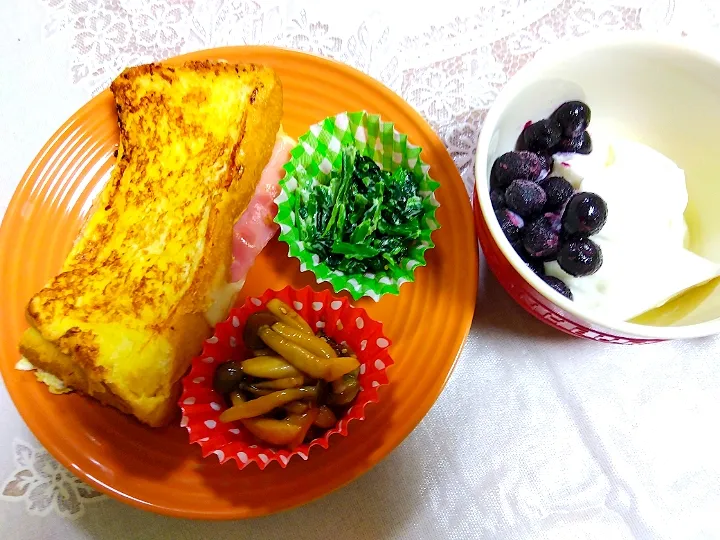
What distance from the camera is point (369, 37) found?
144cm

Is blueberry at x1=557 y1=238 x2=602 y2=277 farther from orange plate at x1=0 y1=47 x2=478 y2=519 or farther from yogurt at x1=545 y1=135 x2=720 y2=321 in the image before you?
orange plate at x1=0 y1=47 x2=478 y2=519

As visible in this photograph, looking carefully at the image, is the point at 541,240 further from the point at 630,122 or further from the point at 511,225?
the point at 630,122

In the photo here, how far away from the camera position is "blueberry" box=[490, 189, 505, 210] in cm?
107

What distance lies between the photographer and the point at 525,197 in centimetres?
101

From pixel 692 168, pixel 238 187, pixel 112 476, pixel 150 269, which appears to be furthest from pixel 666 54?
pixel 112 476

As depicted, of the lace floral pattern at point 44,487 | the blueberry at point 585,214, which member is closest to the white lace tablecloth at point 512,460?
the lace floral pattern at point 44,487

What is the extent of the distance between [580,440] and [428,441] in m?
0.31

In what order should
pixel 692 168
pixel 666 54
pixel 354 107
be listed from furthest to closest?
1. pixel 354 107
2. pixel 692 168
3. pixel 666 54

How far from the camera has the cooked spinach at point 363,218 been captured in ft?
3.94

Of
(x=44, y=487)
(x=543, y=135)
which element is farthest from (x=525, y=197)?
(x=44, y=487)


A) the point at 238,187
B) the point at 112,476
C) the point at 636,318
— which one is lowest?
the point at 112,476


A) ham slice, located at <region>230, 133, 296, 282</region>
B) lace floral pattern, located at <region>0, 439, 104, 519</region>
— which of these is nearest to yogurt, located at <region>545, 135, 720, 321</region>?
ham slice, located at <region>230, 133, 296, 282</region>

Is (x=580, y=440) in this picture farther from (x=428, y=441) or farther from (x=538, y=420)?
(x=428, y=441)

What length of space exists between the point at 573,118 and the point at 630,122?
193 millimetres
